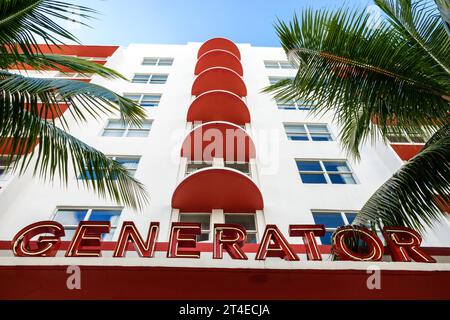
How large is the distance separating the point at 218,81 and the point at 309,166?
25.2ft

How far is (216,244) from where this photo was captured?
28.3 feet

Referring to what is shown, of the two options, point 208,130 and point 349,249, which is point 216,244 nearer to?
point 349,249

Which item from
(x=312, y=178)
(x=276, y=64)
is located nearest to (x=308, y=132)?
(x=312, y=178)

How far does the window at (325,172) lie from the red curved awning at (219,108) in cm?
396

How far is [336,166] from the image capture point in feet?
53.2

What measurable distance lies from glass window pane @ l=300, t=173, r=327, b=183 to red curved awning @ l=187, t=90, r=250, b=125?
4616 mm

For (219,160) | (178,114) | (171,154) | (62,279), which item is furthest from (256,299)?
(178,114)

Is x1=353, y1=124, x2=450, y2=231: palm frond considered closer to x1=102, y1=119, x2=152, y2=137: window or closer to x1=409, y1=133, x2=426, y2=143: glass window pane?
x1=409, y1=133, x2=426, y2=143: glass window pane

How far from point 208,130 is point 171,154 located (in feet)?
6.03

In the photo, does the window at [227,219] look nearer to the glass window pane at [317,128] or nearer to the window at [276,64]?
the glass window pane at [317,128]

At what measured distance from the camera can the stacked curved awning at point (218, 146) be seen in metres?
12.8

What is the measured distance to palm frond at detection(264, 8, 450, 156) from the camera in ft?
24.3

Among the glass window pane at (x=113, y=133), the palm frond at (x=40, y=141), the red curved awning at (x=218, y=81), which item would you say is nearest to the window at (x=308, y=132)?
the red curved awning at (x=218, y=81)

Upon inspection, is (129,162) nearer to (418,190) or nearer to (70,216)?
(70,216)
